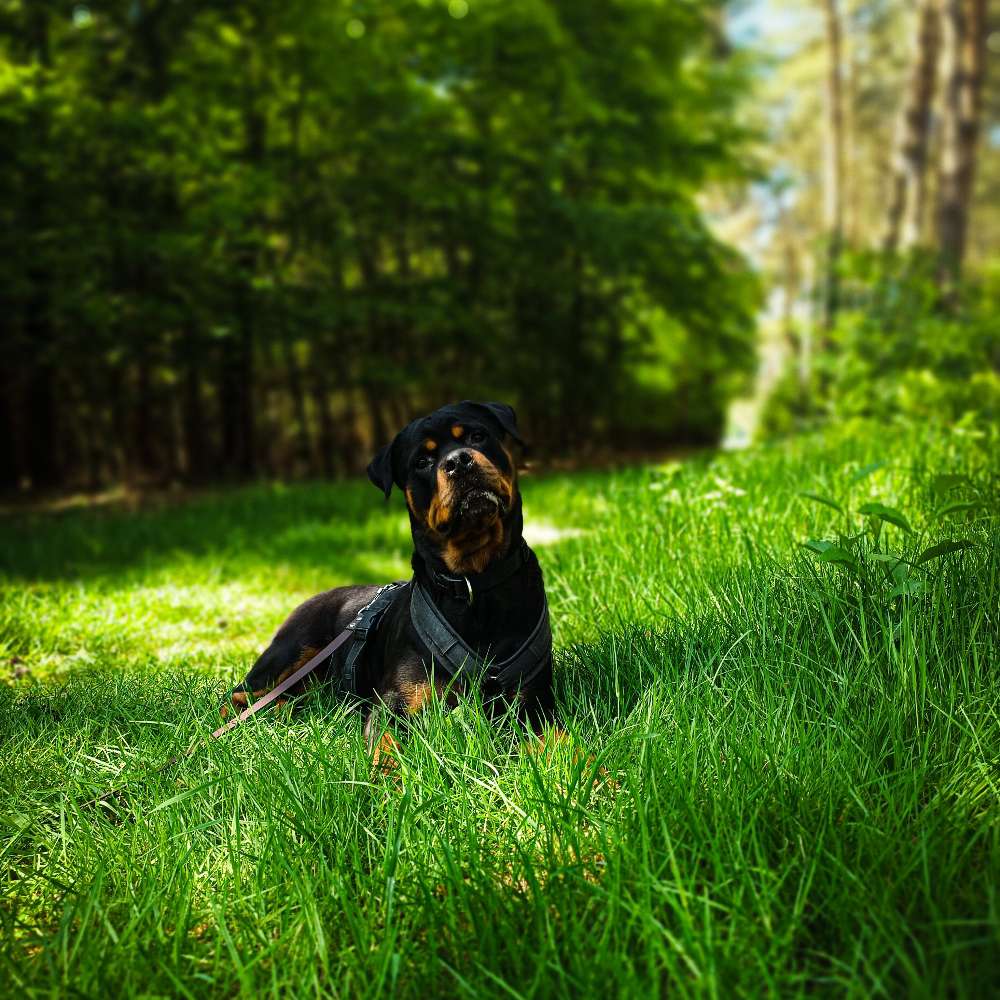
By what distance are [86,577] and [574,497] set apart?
4507 millimetres

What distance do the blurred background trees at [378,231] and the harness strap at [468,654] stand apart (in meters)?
6.81

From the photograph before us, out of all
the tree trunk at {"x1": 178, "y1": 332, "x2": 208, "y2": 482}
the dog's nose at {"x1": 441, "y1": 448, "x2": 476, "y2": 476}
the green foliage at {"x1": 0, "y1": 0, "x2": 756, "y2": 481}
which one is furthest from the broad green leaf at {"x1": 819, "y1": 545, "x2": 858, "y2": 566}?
the tree trunk at {"x1": 178, "y1": 332, "x2": 208, "y2": 482}

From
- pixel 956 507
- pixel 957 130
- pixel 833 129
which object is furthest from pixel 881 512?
pixel 833 129

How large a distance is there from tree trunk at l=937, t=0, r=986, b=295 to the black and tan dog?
1134 cm

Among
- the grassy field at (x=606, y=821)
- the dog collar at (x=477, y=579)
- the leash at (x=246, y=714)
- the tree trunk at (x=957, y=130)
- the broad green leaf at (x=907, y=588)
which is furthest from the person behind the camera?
the tree trunk at (x=957, y=130)

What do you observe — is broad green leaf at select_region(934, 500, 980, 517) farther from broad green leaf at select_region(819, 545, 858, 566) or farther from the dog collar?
the dog collar

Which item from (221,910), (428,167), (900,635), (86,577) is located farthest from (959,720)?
(428,167)

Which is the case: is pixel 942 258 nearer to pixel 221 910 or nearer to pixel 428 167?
pixel 428 167

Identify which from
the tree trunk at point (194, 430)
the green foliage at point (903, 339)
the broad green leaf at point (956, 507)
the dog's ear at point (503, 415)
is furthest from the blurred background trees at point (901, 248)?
the tree trunk at point (194, 430)

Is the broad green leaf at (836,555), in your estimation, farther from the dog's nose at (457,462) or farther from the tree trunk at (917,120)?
the tree trunk at (917,120)

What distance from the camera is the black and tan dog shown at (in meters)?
2.61

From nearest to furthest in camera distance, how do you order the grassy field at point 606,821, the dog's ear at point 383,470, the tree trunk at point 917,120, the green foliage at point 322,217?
the grassy field at point 606,821 < the dog's ear at point 383,470 < the green foliage at point 322,217 < the tree trunk at point 917,120

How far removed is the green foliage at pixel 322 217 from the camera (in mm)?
11008

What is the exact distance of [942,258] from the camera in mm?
10727
